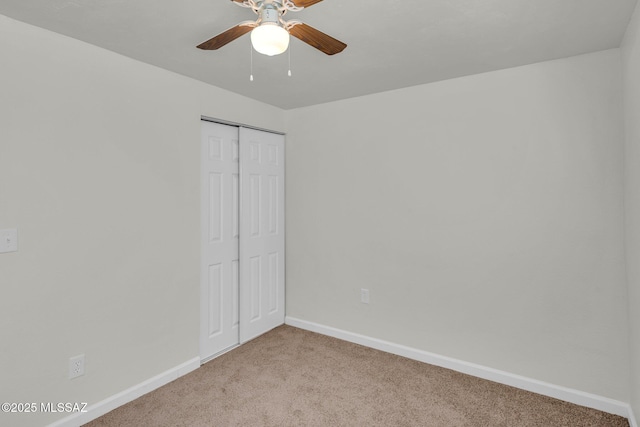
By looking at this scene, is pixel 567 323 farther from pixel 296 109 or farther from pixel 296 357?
pixel 296 109

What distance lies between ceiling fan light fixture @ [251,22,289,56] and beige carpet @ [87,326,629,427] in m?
2.10

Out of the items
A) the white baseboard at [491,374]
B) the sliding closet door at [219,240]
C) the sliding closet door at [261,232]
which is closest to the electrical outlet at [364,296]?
the white baseboard at [491,374]

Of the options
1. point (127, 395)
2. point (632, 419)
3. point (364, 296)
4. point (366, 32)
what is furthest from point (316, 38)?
point (632, 419)

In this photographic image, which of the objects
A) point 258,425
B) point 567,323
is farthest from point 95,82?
point 567,323

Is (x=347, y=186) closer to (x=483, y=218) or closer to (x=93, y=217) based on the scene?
(x=483, y=218)

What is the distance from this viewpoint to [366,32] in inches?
76.5

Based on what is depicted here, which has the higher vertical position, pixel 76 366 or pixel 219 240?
pixel 219 240

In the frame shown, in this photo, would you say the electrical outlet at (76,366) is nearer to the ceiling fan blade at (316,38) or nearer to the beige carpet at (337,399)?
the beige carpet at (337,399)

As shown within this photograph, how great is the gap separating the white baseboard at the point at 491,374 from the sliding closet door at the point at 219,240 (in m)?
0.92

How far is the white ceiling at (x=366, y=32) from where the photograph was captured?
5.55ft

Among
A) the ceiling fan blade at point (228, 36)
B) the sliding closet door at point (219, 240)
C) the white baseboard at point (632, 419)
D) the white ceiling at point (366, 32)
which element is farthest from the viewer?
the sliding closet door at point (219, 240)

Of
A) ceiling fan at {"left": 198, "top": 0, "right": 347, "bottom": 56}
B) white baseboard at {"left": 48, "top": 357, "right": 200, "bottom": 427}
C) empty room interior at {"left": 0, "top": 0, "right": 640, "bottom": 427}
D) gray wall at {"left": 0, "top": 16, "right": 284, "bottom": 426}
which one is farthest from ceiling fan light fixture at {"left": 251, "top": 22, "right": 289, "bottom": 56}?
white baseboard at {"left": 48, "top": 357, "right": 200, "bottom": 427}

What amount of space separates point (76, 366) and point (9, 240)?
33.4 inches

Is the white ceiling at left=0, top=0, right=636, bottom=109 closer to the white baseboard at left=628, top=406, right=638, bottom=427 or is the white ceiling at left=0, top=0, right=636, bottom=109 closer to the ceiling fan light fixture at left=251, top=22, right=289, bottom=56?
the ceiling fan light fixture at left=251, top=22, right=289, bottom=56
